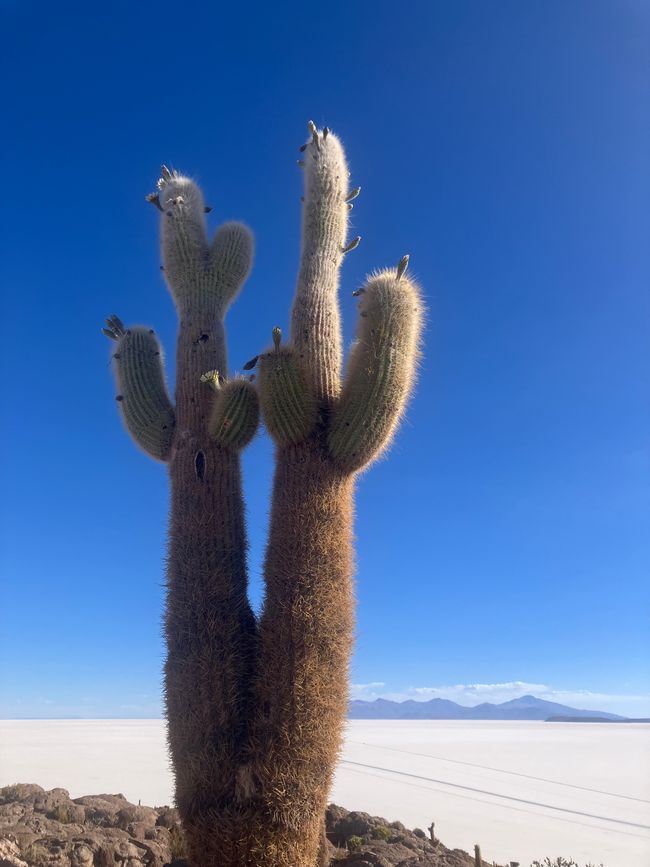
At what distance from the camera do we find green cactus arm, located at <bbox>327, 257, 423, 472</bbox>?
7191mm

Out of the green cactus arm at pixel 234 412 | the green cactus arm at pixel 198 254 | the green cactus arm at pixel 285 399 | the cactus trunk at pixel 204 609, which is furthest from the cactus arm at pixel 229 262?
the green cactus arm at pixel 285 399

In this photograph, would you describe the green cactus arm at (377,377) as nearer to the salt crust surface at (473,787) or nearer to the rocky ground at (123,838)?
the salt crust surface at (473,787)

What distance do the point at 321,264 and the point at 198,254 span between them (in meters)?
1.68

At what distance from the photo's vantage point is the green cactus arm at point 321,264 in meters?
7.54

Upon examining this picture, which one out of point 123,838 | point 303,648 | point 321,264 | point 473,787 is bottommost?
point 473,787

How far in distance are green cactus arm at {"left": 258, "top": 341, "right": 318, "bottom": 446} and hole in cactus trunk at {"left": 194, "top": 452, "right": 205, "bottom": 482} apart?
34.6 inches

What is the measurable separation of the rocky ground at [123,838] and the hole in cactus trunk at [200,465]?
13.7 feet

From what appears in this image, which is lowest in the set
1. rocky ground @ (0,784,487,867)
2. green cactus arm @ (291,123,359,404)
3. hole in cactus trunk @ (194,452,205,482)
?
rocky ground @ (0,784,487,867)

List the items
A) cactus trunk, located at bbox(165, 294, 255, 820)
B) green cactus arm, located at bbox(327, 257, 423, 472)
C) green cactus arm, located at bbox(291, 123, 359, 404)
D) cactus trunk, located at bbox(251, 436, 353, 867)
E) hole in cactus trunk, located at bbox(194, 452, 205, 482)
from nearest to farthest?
cactus trunk, located at bbox(251, 436, 353, 867)
cactus trunk, located at bbox(165, 294, 255, 820)
green cactus arm, located at bbox(327, 257, 423, 472)
green cactus arm, located at bbox(291, 123, 359, 404)
hole in cactus trunk, located at bbox(194, 452, 205, 482)

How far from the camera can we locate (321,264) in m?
8.00

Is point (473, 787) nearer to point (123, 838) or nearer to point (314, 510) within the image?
point (123, 838)

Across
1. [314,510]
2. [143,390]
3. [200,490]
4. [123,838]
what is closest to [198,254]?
[143,390]

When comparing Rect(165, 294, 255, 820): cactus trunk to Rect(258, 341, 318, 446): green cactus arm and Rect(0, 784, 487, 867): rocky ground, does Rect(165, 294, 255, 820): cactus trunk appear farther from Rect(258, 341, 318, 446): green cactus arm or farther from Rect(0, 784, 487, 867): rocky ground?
Rect(0, 784, 487, 867): rocky ground

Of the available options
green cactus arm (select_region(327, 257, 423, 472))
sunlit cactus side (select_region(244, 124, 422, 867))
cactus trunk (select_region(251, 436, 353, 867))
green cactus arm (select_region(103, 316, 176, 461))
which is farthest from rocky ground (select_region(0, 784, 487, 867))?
green cactus arm (select_region(327, 257, 423, 472))
